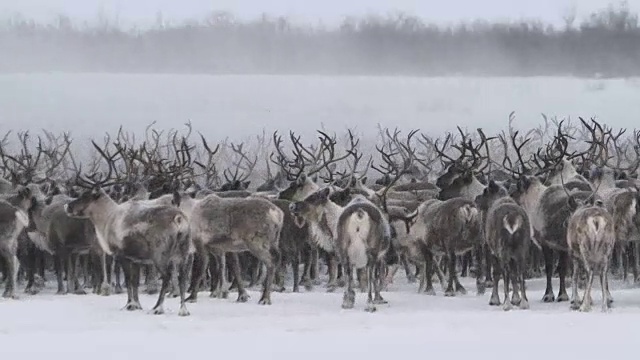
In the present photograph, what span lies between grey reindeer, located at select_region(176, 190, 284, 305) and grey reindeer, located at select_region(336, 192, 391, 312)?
3.15 ft

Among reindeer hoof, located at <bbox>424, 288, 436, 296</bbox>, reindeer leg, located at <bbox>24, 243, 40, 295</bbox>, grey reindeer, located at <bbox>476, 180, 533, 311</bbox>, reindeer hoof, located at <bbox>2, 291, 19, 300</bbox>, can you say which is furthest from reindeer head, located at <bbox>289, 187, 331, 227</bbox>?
reindeer leg, located at <bbox>24, 243, 40, 295</bbox>

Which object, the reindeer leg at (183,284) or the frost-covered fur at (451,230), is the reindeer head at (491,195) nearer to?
the frost-covered fur at (451,230)

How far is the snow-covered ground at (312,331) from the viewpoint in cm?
857

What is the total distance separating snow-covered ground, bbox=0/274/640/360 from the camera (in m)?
8.57

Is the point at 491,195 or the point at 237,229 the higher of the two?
the point at 491,195

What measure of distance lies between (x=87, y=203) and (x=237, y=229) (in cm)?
162

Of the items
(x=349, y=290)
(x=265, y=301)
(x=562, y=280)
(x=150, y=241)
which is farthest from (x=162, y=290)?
(x=562, y=280)

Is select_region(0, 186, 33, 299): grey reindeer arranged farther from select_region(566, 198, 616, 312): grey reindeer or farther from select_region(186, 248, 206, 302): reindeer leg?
select_region(566, 198, 616, 312): grey reindeer

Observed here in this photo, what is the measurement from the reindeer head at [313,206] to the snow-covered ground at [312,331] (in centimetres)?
94

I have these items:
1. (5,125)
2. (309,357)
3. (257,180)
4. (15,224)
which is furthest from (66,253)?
(5,125)

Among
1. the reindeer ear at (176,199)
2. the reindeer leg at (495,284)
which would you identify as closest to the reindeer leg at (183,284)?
the reindeer ear at (176,199)

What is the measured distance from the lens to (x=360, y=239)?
11.5 metres

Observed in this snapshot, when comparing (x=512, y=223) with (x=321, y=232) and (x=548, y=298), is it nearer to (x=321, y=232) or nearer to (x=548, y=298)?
(x=548, y=298)

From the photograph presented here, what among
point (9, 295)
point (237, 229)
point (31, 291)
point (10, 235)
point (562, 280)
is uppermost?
point (237, 229)
